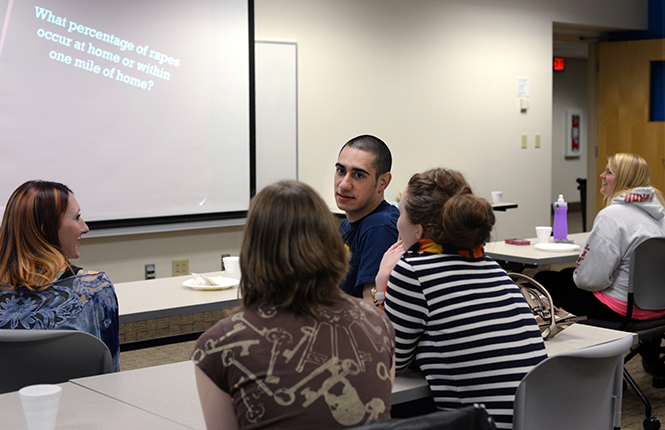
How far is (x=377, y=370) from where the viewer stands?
3.87 ft

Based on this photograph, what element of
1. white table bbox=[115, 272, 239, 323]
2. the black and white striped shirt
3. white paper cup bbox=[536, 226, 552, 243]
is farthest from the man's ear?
white paper cup bbox=[536, 226, 552, 243]

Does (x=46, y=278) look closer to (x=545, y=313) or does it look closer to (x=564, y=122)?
(x=545, y=313)

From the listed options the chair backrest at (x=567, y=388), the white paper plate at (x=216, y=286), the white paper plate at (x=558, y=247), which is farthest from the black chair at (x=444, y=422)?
the white paper plate at (x=558, y=247)

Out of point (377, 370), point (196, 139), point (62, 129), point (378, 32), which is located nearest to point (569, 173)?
point (378, 32)

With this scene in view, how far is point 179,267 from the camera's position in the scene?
14.9 feet

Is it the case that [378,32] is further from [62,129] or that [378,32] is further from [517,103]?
[62,129]

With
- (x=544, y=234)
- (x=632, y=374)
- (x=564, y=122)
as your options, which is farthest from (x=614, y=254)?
(x=564, y=122)

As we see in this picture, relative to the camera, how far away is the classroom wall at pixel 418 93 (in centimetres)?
480

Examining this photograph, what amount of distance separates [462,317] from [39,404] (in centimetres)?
91

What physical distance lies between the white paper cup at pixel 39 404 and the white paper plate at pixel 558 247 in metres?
2.90

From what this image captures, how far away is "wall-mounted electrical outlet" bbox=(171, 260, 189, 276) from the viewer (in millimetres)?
4512

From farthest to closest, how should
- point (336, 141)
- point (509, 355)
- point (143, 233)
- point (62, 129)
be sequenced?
1. point (336, 141)
2. point (143, 233)
3. point (62, 129)
4. point (509, 355)

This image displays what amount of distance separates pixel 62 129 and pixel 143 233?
32.5 inches

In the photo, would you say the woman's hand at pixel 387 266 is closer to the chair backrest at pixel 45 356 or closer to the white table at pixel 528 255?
the chair backrest at pixel 45 356
